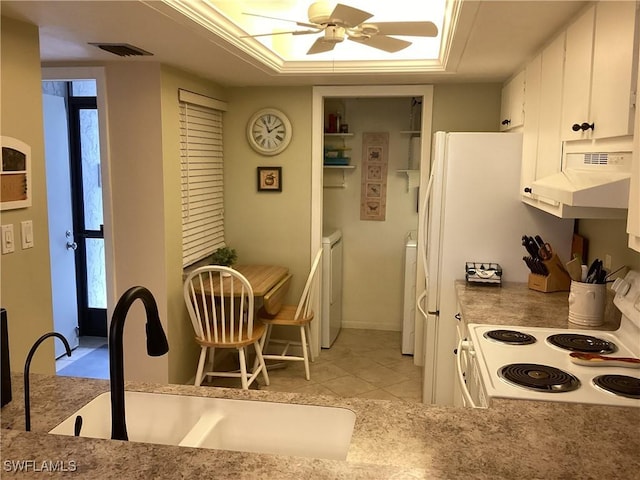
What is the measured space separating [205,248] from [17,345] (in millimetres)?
1788

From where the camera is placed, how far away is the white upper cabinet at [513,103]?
3209 millimetres

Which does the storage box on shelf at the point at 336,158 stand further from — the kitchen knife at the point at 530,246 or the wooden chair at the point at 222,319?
the kitchen knife at the point at 530,246

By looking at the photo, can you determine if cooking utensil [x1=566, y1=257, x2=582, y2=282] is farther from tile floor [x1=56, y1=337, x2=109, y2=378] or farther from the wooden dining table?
tile floor [x1=56, y1=337, x2=109, y2=378]

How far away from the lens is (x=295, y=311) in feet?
13.7

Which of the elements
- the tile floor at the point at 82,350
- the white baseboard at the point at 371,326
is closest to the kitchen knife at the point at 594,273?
the white baseboard at the point at 371,326

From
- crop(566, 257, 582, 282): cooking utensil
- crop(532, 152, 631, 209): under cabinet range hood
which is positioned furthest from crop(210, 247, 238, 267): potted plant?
crop(532, 152, 631, 209): under cabinet range hood

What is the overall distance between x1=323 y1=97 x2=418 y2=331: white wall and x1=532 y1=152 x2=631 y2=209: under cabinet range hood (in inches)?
120

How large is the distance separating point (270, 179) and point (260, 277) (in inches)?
Answer: 35.3

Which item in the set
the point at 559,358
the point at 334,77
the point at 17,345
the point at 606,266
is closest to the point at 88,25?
the point at 17,345

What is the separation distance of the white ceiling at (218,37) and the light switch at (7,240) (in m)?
0.93

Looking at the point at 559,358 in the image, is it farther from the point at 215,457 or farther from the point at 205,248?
the point at 205,248

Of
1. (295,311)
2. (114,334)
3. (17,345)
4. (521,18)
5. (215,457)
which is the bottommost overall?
(295,311)

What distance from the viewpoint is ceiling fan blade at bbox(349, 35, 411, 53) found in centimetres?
264

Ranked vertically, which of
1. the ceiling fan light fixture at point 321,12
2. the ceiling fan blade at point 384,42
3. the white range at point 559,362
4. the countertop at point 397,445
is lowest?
the white range at point 559,362
